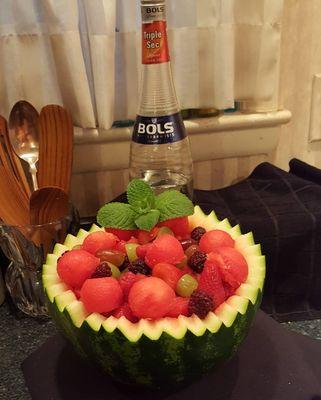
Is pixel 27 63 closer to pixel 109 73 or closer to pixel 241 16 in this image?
pixel 109 73

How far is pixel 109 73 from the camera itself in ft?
2.63

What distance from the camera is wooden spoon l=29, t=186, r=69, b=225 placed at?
62 centimetres

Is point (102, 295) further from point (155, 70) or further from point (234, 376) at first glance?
point (155, 70)

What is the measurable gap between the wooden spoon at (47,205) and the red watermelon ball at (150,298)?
227 mm

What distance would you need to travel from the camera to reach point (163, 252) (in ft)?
1.58

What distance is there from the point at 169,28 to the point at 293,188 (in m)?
0.35

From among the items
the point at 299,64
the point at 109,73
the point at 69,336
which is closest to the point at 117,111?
the point at 109,73

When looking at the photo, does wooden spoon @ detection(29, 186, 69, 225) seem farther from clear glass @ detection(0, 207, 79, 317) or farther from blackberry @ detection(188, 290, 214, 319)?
blackberry @ detection(188, 290, 214, 319)

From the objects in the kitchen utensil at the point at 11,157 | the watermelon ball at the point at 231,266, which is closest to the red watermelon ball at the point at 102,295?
the watermelon ball at the point at 231,266

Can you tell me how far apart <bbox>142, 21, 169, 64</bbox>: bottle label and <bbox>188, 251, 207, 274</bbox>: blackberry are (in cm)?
37

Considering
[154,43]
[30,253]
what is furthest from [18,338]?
[154,43]

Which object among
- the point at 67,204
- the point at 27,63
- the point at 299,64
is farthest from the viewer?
the point at 299,64

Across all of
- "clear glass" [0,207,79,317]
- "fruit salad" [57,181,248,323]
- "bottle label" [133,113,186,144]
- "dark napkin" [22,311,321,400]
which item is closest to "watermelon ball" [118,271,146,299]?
"fruit salad" [57,181,248,323]

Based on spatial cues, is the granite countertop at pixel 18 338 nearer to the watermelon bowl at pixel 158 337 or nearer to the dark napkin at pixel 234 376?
the dark napkin at pixel 234 376
